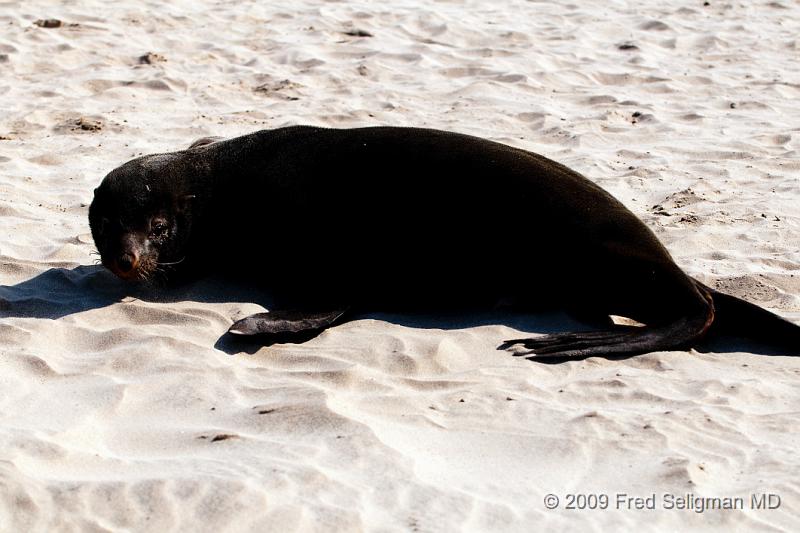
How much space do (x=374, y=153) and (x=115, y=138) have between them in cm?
280

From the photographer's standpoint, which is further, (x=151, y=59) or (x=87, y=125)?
(x=151, y=59)

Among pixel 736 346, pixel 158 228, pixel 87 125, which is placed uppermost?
pixel 158 228

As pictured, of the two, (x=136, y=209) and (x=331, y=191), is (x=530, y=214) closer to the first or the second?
(x=331, y=191)

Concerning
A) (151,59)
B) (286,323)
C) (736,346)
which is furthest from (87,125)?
(736,346)

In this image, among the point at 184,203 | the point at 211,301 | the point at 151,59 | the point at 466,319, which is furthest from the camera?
the point at 151,59

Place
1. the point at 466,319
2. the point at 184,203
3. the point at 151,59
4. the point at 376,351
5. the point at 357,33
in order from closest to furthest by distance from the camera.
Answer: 1. the point at 376,351
2. the point at 466,319
3. the point at 184,203
4. the point at 151,59
5. the point at 357,33

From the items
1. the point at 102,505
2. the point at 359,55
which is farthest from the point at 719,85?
the point at 102,505

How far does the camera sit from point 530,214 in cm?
531

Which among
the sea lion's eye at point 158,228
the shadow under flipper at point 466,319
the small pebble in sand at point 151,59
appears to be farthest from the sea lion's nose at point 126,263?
the small pebble in sand at point 151,59

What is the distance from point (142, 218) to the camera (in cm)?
552

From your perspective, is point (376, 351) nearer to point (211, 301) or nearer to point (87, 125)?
point (211, 301)

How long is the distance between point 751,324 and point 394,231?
1.73 m

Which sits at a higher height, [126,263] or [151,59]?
[126,263]

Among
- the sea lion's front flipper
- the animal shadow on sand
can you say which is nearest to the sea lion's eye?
the animal shadow on sand
